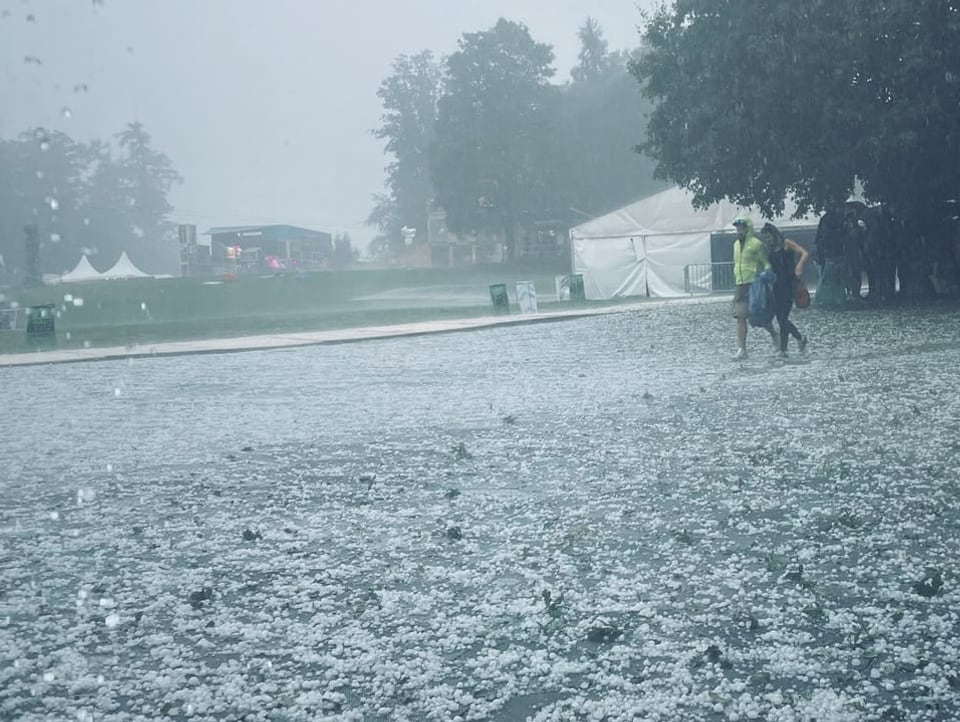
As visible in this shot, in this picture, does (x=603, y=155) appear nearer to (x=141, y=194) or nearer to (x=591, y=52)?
(x=591, y=52)

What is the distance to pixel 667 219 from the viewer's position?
40312mm

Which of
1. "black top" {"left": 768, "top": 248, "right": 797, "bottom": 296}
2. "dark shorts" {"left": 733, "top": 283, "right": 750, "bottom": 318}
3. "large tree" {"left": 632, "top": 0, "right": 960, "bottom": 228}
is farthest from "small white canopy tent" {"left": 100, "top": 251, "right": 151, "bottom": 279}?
"black top" {"left": 768, "top": 248, "right": 797, "bottom": 296}

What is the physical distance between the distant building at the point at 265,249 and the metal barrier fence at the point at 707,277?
51737 mm

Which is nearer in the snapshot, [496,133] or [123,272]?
[496,133]

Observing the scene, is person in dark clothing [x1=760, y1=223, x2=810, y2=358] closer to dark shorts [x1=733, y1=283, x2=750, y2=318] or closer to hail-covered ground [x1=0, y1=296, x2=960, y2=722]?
dark shorts [x1=733, y1=283, x2=750, y2=318]

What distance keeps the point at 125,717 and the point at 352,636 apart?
1020 millimetres

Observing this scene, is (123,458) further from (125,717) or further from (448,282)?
(448,282)

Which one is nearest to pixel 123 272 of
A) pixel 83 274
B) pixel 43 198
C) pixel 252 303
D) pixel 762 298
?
pixel 83 274

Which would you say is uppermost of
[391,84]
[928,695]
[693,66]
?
[391,84]

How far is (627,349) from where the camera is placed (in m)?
18.9

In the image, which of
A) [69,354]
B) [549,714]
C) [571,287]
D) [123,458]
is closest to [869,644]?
[549,714]

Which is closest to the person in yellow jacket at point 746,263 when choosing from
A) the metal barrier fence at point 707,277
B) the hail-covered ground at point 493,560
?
the hail-covered ground at point 493,560

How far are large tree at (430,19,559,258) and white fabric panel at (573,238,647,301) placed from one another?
36.9 m

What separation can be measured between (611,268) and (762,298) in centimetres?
2707
